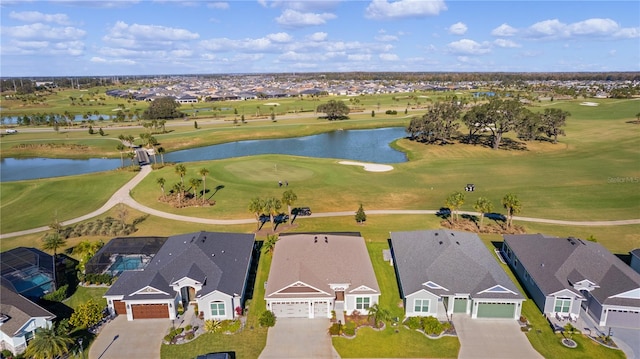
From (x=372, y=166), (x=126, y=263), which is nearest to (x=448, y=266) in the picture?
(x=126, y=263)

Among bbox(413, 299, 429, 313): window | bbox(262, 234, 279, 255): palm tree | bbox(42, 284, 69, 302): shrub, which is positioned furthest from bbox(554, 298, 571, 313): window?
bbox(42, 284, 69, 302): shrub

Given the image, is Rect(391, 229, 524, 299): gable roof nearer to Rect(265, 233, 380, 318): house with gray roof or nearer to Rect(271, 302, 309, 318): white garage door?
Rect(265, 233, 380, 318): house with gray roof

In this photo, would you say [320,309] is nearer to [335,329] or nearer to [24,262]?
[335,329]

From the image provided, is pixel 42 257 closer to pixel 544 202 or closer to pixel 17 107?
pixel 544 202

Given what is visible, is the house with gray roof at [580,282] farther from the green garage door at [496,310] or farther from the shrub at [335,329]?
the shrub at [335,329]

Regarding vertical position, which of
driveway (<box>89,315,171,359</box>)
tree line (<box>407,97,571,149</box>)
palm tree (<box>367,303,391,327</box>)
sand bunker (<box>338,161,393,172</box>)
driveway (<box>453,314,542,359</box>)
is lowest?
driveway (<box>453,314,542,359</box>)

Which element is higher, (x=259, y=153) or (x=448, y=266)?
(x=259, y=153)

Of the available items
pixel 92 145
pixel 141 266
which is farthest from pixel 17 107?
pixel 141 266
